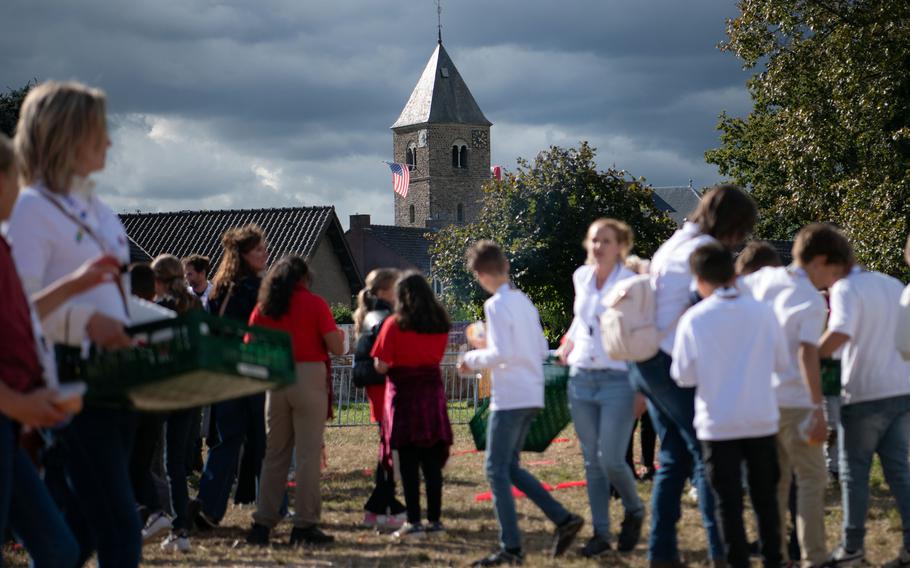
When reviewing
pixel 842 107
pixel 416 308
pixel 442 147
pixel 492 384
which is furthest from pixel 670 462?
pixel 442 147

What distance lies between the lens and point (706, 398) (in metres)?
5.40

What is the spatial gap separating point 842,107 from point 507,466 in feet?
80.7

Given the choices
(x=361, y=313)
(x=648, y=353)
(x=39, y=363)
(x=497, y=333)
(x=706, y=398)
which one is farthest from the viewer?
(x=361, y=313)

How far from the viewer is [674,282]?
6004 mm

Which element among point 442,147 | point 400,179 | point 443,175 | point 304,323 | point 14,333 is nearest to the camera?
point 14,333

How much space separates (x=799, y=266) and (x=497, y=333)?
1.68 metres

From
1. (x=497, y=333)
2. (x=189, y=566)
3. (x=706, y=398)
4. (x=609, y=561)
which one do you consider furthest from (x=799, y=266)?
(x=189, y=566)

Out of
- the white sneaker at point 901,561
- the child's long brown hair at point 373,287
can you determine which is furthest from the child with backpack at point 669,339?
the child's long brown hair at point 373,287

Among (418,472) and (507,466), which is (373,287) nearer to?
(418,472)

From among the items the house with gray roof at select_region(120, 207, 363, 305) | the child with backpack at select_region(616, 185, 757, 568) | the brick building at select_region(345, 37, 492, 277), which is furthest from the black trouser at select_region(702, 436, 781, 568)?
the brick building at select_region(345, 37, 492, 277)

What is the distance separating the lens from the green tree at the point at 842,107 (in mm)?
28141

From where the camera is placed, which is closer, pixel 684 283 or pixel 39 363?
pixel 39 363

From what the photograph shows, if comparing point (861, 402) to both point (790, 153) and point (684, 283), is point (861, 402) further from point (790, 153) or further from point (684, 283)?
point (790, 153)

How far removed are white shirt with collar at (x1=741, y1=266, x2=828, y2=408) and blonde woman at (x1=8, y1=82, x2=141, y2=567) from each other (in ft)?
10.7
